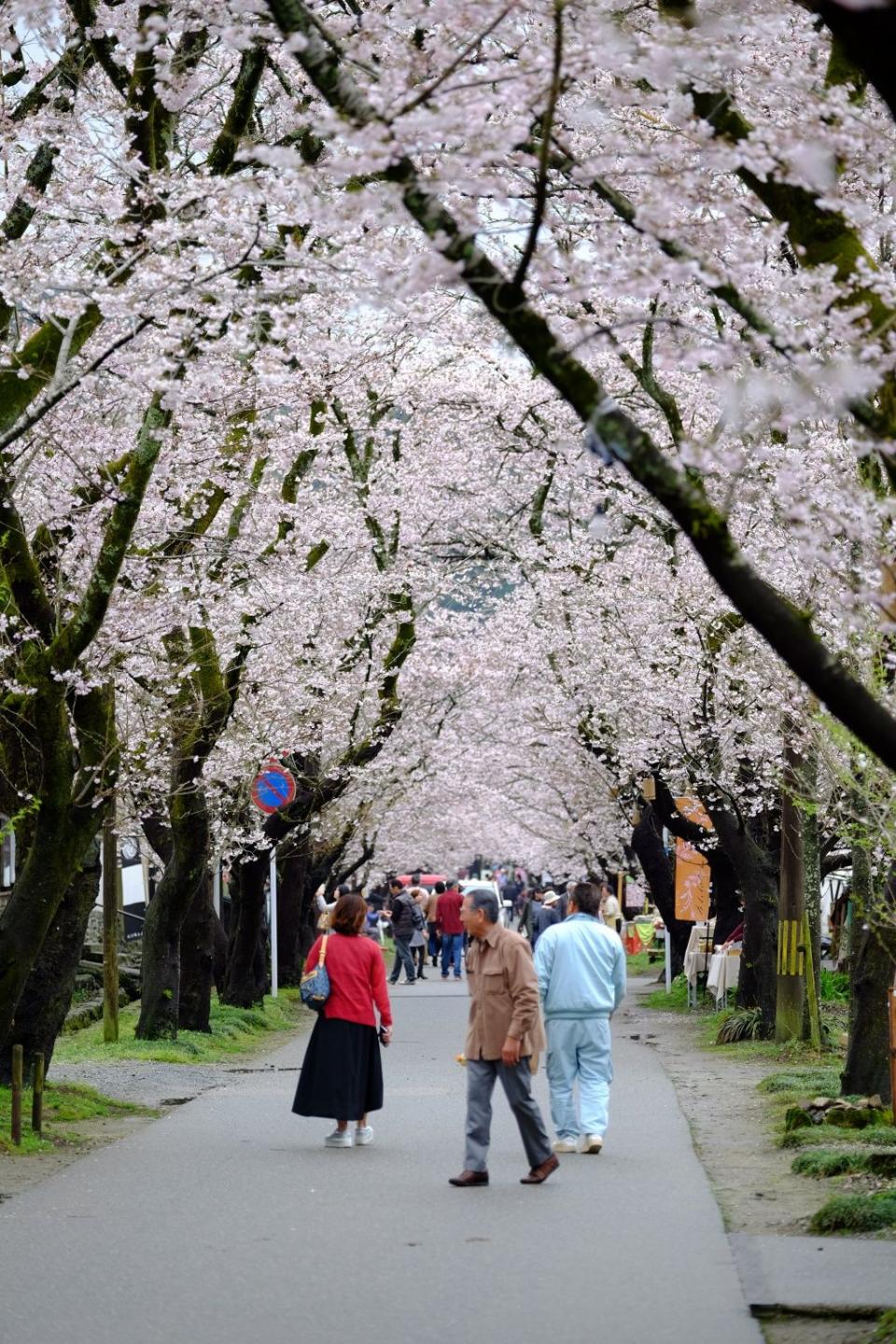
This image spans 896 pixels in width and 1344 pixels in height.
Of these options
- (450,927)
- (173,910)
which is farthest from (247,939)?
(450,927)

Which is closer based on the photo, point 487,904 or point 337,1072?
point 487,904

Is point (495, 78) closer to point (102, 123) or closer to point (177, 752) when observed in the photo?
point (102, 123)

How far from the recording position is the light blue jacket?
11.7m

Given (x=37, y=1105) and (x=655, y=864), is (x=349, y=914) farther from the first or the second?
(x=655, y=864)

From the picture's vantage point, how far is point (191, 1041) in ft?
68.1

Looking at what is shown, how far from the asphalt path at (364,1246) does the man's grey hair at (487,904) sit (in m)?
→ 1.52

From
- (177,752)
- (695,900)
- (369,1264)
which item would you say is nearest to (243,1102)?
(177,752)

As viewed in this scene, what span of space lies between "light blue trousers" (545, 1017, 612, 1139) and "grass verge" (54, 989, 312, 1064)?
7.80m

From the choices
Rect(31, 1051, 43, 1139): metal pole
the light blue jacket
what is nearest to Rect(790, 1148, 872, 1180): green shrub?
the light blue jacket

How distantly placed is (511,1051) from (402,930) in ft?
93.5

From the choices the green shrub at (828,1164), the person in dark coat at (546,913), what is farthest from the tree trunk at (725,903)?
the green shrub at (828,1164)

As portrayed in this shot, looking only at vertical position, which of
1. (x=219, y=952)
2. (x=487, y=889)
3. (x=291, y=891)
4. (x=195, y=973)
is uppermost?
(x=291, y=891)

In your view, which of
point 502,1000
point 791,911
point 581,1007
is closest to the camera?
point 502,1000

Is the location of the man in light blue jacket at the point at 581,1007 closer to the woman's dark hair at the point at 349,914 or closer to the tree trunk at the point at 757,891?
the woman's dark hair at the point at 349,914
